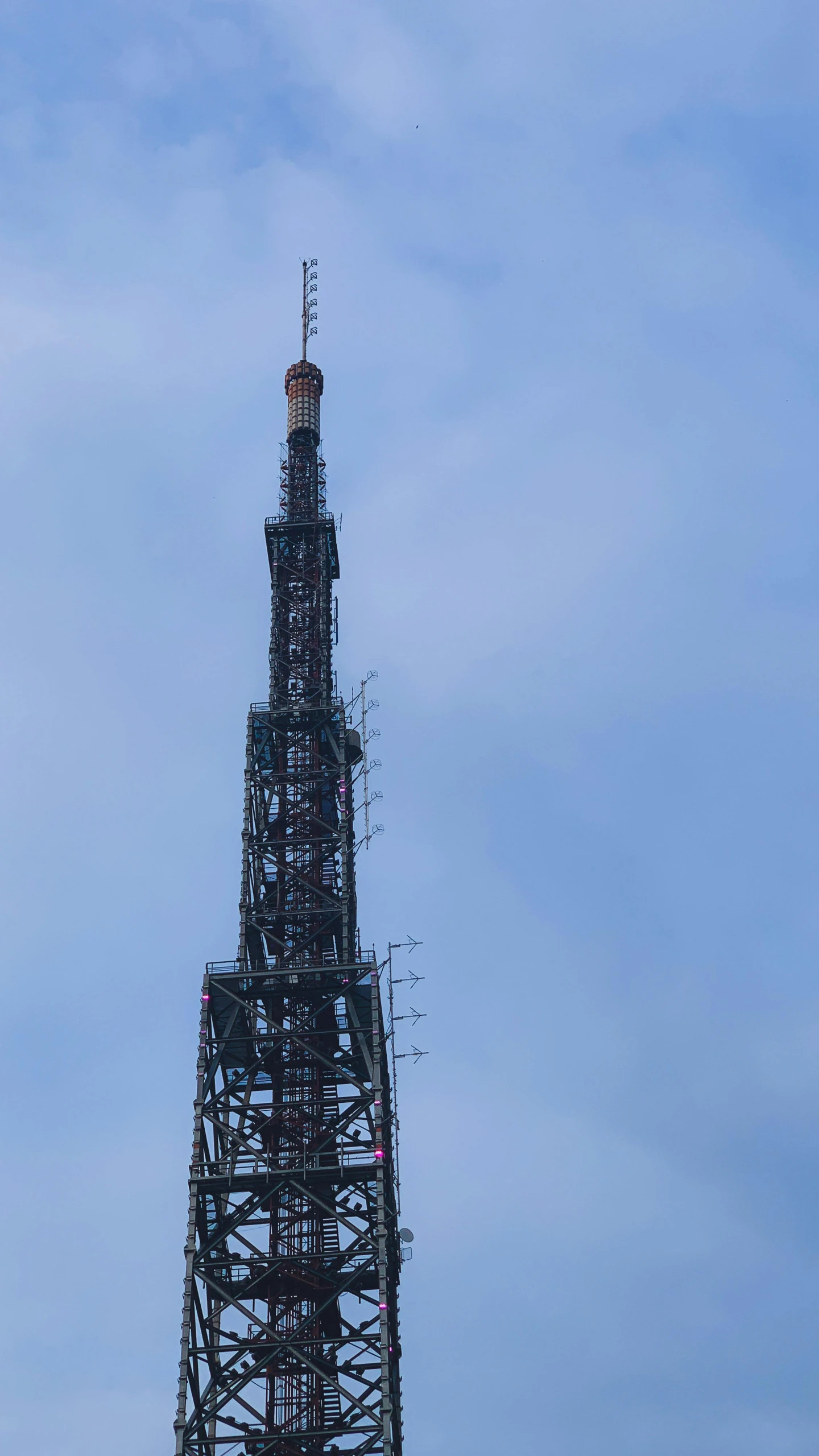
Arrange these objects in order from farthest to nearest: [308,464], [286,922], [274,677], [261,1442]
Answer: [308,464] < [274,677] < [286,922] < [261,1442]

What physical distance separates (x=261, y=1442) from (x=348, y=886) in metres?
29.2

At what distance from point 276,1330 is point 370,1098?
38.9 feet

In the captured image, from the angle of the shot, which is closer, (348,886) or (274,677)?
(348,886)

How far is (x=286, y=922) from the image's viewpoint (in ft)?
327

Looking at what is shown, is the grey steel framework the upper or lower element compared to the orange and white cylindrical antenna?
lower

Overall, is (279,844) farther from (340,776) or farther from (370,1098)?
(370,1098)

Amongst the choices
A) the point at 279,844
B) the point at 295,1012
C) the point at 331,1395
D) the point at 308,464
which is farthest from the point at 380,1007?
the point at 308,464

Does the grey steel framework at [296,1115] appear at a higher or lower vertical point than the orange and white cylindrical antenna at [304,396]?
lower

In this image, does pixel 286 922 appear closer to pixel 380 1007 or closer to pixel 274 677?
pixel 380 1007

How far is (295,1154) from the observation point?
3585 inches

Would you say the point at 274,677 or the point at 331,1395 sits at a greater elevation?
the point at 274,677

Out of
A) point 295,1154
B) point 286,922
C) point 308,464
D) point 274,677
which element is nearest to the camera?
point 295,1154

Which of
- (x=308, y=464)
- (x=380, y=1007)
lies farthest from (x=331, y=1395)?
(x=308, y=464)

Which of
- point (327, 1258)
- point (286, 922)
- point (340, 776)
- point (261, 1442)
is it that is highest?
point (340, 776)
